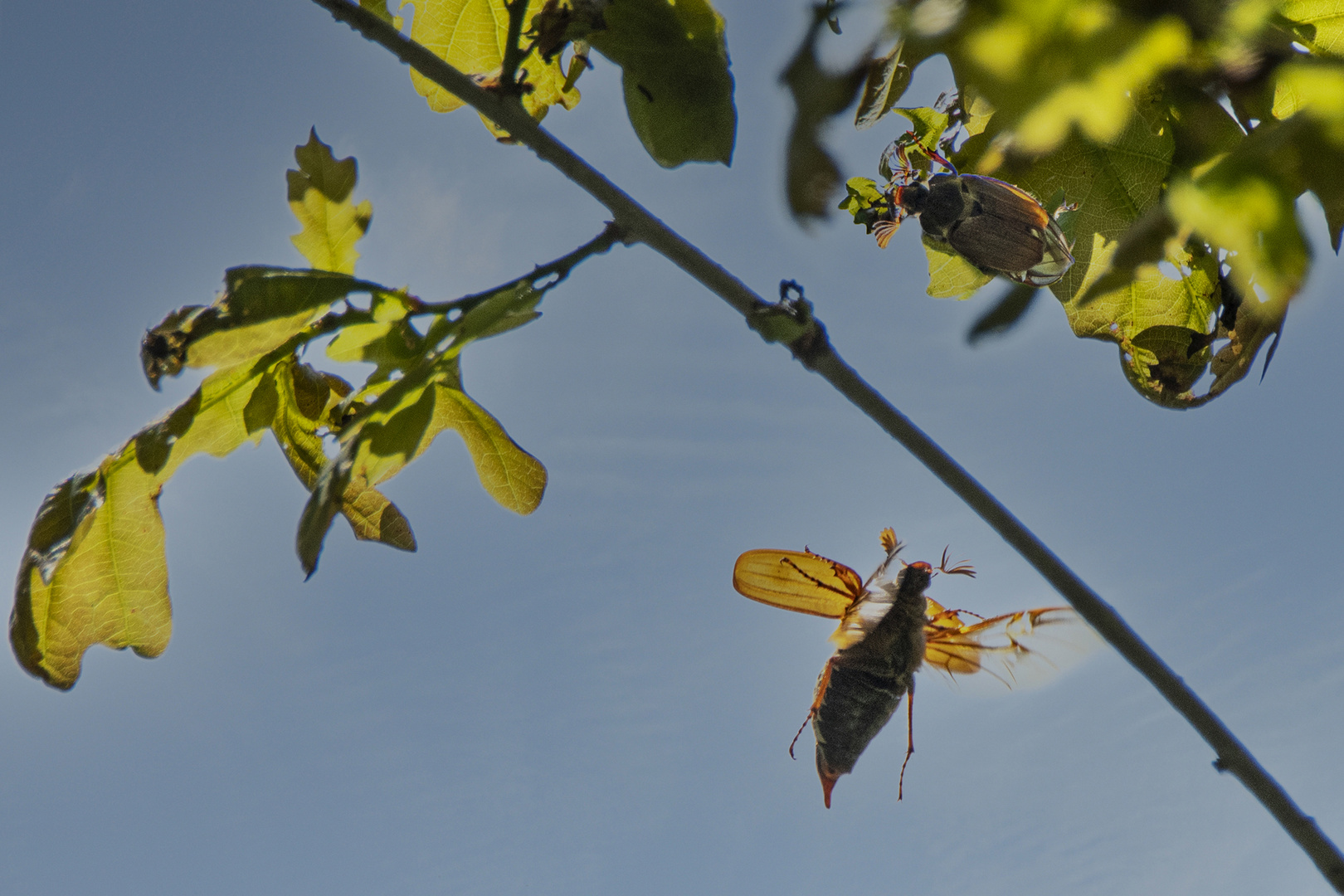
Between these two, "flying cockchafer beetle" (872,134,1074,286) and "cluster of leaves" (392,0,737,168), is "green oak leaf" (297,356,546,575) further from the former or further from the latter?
"flying cockchafer beetle" (872,134,1074,286)

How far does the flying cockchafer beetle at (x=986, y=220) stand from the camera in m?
1.30

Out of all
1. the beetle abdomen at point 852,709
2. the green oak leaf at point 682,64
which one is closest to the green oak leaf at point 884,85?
the green oak leaf at point 682,64

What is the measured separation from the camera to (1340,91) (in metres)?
0.45

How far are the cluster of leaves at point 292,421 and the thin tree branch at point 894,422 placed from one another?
0.36ft

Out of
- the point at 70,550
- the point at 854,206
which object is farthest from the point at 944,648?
the point at 70,550

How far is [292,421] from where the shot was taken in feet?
4.64

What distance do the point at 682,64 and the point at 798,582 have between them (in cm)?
82

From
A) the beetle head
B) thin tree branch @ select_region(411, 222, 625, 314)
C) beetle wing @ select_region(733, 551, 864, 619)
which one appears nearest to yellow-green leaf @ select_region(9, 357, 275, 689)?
thin tree branch @ select_region(411, 222, 625, 314)

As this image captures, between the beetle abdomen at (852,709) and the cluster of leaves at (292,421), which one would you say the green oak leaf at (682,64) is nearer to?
the cluster of leaves at (292,421)

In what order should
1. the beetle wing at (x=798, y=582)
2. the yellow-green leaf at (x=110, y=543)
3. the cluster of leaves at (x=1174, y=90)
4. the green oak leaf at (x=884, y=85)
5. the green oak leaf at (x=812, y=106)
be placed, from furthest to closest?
the beetle wing at (x=798, y=582), the yellow-green leaf at (x=110, y=543), the green oak leaf at (x=884, y=85), the green oak leaf at (x=812, y=106), the cluster of leaves at (x=1174, y=90)

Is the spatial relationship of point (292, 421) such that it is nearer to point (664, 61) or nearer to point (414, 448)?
point (414, 448)

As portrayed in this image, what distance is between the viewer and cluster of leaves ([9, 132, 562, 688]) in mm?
1041

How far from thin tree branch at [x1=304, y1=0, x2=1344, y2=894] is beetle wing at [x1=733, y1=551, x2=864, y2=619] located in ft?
1.52

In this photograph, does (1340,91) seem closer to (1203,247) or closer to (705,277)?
(705,277)
